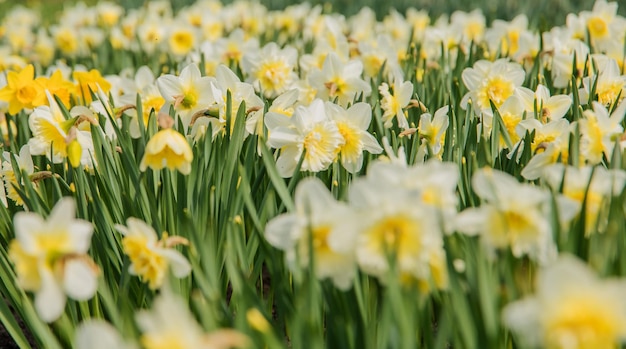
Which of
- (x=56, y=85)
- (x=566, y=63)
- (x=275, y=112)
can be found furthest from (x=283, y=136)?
(x=566, y=63)

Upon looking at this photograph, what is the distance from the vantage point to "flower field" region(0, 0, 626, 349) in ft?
3.42

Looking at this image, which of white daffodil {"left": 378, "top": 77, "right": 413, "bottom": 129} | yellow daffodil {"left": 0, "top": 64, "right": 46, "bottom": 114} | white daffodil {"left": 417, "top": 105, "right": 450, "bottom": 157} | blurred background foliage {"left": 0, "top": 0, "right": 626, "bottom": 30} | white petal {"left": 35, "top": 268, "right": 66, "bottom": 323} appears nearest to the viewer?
white petal {"left": 35, "top": 268, "right": 66, "bottom": 323}

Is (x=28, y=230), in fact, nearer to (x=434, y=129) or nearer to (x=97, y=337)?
(x=97, y=337)

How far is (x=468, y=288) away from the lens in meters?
1.18

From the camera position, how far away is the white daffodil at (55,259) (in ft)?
3.39

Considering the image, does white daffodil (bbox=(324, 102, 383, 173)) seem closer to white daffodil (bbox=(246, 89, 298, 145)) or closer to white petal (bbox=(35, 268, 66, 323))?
white daffodil (bbox=(246, 89, 298, 145))

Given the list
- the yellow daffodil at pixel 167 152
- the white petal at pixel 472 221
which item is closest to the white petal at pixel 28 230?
the yellow daffodil at pixel 167 152

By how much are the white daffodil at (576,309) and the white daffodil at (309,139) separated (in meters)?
0.83

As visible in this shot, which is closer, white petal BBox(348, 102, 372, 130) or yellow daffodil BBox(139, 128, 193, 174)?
yellow daffodil BBox(139, 128, 193, 174)

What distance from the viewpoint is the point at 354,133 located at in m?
1.74

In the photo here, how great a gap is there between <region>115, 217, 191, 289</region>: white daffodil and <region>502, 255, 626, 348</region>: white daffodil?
663 mm

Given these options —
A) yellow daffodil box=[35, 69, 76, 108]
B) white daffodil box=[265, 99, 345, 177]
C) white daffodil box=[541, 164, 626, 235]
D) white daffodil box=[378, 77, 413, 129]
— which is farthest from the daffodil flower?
white daffodil box=[541, 164, 626, 235]

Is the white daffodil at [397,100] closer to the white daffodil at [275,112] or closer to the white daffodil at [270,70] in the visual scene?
the white daffodil at [275,112]

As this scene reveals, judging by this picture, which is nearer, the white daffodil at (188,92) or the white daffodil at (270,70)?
the white daffodil at (188,92)
